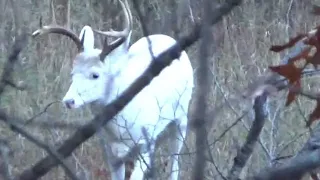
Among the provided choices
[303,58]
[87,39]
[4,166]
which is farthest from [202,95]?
[87,39]

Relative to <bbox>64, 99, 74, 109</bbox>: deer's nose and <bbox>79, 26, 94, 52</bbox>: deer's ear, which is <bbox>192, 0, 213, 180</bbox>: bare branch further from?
<bbox>79, 26, 94, 52</bbox>: deer's ear

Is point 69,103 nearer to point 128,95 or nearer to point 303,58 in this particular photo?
point 303,58

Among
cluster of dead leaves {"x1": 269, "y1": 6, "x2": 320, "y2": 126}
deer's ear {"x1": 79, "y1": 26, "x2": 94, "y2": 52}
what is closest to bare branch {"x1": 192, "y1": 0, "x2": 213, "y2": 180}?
cluster of dead leaves {"x1": 269, "y1": 6, "x2": 320, "y2": 126}

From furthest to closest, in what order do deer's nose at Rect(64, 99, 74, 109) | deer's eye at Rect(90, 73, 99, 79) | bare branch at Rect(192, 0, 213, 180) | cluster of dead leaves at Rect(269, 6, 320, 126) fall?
deer's eye at Rect(90, 73, 99, 79)
deer's nose at Rect(64, 99, 74, 109)
cluster of dead leaves at Rect(269, 6, 320, 126)
bare branch at Rect(192, 0, 213, 180)

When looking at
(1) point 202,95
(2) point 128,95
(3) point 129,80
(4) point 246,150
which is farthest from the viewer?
(3) point 129,80

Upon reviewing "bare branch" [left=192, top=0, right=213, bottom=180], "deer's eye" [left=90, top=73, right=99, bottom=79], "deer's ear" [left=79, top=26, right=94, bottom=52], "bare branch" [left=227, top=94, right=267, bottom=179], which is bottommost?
"bare branch" [left=192, top=0, right=213, bottom=180]

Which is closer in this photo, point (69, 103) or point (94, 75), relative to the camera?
point (69, 103)

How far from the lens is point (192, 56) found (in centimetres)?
675

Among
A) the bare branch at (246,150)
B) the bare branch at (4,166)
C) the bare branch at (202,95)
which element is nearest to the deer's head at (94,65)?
the bare branch at (246,150)

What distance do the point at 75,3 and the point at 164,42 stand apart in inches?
119

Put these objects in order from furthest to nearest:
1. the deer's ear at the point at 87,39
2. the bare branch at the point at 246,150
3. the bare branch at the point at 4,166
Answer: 1. the deer's ear at the point at 87,39
2. the bare branch at the point at 246,150
3. the bare branch at the point at 4,166

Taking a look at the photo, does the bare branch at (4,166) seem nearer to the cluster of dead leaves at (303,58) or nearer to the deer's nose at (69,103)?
the cluster of dead leaves at (303,58)

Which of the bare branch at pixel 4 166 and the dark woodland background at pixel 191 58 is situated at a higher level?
the dark woodland background at pixel 191 58

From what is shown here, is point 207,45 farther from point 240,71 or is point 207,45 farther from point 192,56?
point 192,56
